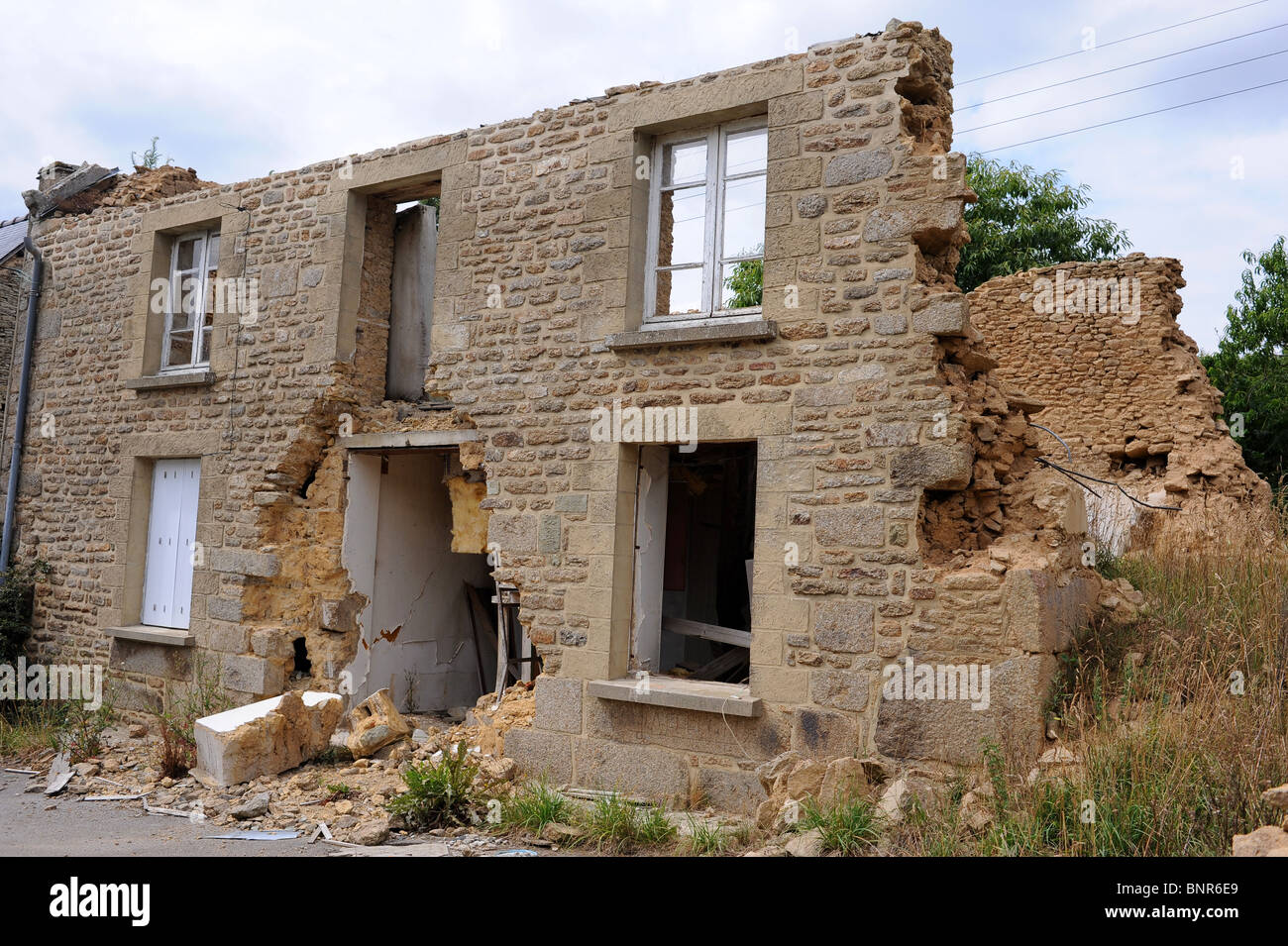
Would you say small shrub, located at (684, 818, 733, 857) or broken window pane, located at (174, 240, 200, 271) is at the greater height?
broken window pane, located at (174, 240, 200, 271)

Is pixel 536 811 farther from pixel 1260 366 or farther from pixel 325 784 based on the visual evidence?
pixel 1260 366

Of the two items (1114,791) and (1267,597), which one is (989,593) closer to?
(1114,791)

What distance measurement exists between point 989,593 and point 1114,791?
1.22 metres

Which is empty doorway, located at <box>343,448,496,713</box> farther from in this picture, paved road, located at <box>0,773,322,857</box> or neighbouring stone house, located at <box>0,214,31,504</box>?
neighbouring stone house, located at <box>0,214,31,504</box>

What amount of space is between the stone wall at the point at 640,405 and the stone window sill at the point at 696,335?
0.03 metres

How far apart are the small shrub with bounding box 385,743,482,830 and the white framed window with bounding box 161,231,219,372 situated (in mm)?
5016

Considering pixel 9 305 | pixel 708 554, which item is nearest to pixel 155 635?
pixel 9 305

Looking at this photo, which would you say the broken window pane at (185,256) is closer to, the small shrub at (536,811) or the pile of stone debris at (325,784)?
the pile of stone debris at (325,784)

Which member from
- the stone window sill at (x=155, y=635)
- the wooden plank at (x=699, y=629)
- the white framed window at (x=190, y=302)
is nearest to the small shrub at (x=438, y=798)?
the wooden plank at (x=699, y=629)

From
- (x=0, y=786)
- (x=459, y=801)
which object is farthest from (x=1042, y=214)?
(x=0, y=786)

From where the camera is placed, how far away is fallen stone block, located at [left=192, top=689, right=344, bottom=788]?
6.75 m

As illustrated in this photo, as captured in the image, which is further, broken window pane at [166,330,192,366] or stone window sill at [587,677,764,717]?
broken window pane at [166,330,192,366]

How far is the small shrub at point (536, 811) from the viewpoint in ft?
18.2

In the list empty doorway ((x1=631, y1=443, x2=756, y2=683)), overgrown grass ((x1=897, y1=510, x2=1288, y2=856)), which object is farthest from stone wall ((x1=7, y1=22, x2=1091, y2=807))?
empty doorway ((x1=631, y1=443, x2=756, y2=683))
